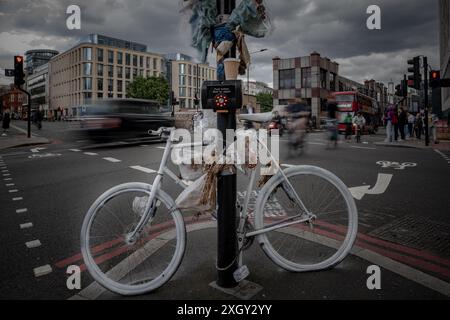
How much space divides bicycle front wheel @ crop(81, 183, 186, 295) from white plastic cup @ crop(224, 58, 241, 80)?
3.33 ft

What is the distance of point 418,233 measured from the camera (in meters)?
3.49

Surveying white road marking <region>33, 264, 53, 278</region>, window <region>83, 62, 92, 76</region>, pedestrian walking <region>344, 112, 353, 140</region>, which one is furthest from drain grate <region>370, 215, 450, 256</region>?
window <region>83, 62, 92, 76</region>

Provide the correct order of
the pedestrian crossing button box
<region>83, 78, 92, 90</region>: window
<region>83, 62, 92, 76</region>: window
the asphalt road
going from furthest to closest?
<region>83, 78, 92, 90</region>: window → <region>83, 62, 92, 76</region>: window → the asphalt road → the pedestrian crossing button box

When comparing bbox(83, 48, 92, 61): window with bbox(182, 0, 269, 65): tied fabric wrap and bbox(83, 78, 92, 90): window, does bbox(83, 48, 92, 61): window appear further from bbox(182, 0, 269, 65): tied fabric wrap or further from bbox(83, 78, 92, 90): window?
bbox(182, 0, 269, 65): tied fabric wrap

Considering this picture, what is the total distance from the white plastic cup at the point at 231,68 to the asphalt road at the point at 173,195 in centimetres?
158

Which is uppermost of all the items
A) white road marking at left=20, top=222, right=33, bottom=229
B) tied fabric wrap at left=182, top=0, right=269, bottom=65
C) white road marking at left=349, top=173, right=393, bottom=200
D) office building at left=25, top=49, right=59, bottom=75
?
office building at left=25, top=49, right=59, bottom=75

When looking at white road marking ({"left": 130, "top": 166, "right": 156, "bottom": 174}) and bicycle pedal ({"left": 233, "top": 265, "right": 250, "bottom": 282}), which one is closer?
bicycle pedal ({"left": 233, "top": 265, "right": 250, "bottom": 282})

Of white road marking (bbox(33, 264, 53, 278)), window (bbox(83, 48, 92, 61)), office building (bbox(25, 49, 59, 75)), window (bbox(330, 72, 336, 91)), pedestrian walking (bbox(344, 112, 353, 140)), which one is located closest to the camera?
white road marking (bbox(33, 264, 53, 278))

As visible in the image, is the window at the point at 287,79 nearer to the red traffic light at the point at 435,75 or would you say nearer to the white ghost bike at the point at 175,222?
the red traffic light at the point at 435,75

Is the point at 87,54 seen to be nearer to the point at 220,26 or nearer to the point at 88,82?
the point at 88,82

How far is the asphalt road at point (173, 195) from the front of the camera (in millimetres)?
2492

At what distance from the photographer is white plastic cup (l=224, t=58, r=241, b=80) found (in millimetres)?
2350

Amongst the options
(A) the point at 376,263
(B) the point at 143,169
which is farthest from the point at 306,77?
(A) the point at 376,263

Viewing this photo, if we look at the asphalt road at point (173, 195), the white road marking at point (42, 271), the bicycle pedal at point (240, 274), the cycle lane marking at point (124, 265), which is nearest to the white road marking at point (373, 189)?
the asphalt road at point (173, 195)
